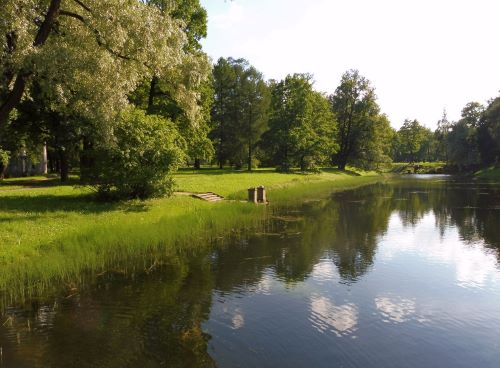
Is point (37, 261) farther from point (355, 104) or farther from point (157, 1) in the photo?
point (355, 104)

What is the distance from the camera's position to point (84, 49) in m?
19.7

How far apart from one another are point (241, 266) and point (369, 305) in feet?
18.6

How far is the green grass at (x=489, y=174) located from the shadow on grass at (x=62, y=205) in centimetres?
7267

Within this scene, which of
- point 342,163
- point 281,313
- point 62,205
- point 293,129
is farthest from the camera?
point 342,163

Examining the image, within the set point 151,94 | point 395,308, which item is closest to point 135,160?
point 395,308

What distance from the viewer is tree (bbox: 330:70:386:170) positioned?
8712cm

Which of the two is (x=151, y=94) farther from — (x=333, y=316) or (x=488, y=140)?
(x=488, y=140)

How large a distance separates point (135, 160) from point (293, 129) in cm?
4789

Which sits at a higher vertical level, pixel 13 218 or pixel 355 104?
pixel 355 104

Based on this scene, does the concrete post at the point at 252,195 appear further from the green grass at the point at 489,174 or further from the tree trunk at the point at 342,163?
the green grass at the point at 489,174

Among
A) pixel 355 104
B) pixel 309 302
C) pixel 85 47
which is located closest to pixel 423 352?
pixel 309 302

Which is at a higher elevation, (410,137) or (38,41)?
(410,137)

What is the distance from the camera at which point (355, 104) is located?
89312mm

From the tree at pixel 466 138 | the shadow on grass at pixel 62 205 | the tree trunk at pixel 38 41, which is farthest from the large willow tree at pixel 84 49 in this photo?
the tree at pixel 466 138
